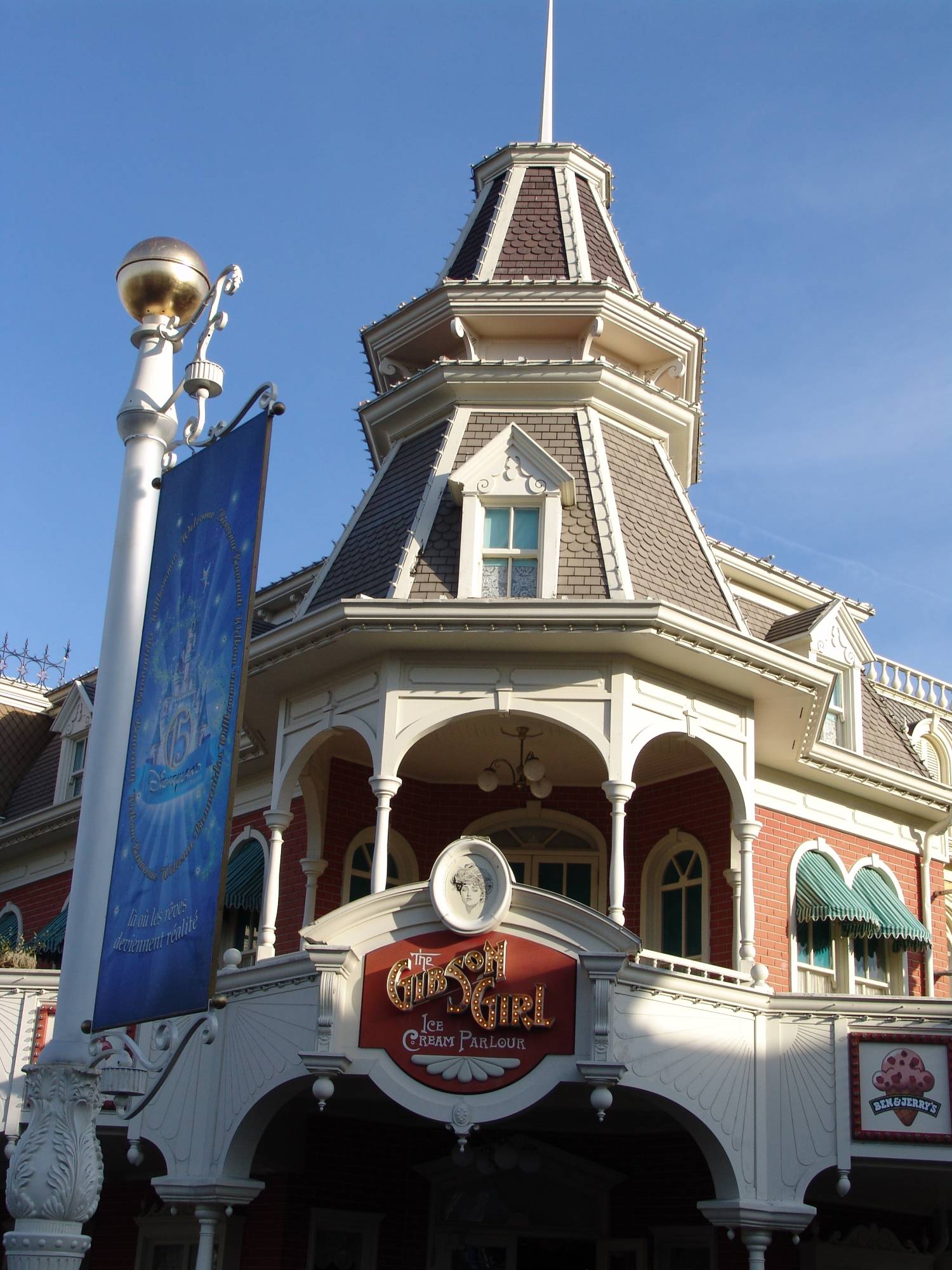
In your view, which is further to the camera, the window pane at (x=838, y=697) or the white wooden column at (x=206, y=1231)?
the window pane at (x=838, y=697)

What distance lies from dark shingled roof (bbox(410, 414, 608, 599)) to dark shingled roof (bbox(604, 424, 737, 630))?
45cm

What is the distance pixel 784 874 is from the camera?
19656 millimetres

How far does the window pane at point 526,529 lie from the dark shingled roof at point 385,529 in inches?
50.8

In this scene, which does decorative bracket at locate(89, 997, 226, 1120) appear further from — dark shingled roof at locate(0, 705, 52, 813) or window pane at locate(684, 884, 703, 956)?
dark shingled roof at locate(0, 705, 52, 813)

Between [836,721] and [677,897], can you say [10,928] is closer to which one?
[677,897]

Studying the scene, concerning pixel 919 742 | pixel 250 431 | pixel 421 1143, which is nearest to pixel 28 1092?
pixel 250 431

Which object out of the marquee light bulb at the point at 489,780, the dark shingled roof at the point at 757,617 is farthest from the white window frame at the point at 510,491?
the dark shingled roof at the point at 757,617

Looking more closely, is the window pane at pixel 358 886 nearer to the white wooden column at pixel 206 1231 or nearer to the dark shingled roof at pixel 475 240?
the white wooden column at pixel 206 1231

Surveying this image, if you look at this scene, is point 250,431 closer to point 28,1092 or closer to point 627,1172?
point 28,1092

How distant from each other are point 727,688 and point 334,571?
5263 mm

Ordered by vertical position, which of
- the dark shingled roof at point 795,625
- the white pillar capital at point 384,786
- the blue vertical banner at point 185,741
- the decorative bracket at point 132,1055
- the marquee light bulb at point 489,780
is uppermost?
the dark shingled roof at point 795,625

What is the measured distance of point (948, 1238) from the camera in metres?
19.0

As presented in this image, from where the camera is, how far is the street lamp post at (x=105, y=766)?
28.3 feet

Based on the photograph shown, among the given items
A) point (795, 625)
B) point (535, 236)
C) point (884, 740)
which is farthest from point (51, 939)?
point (884, 740)
